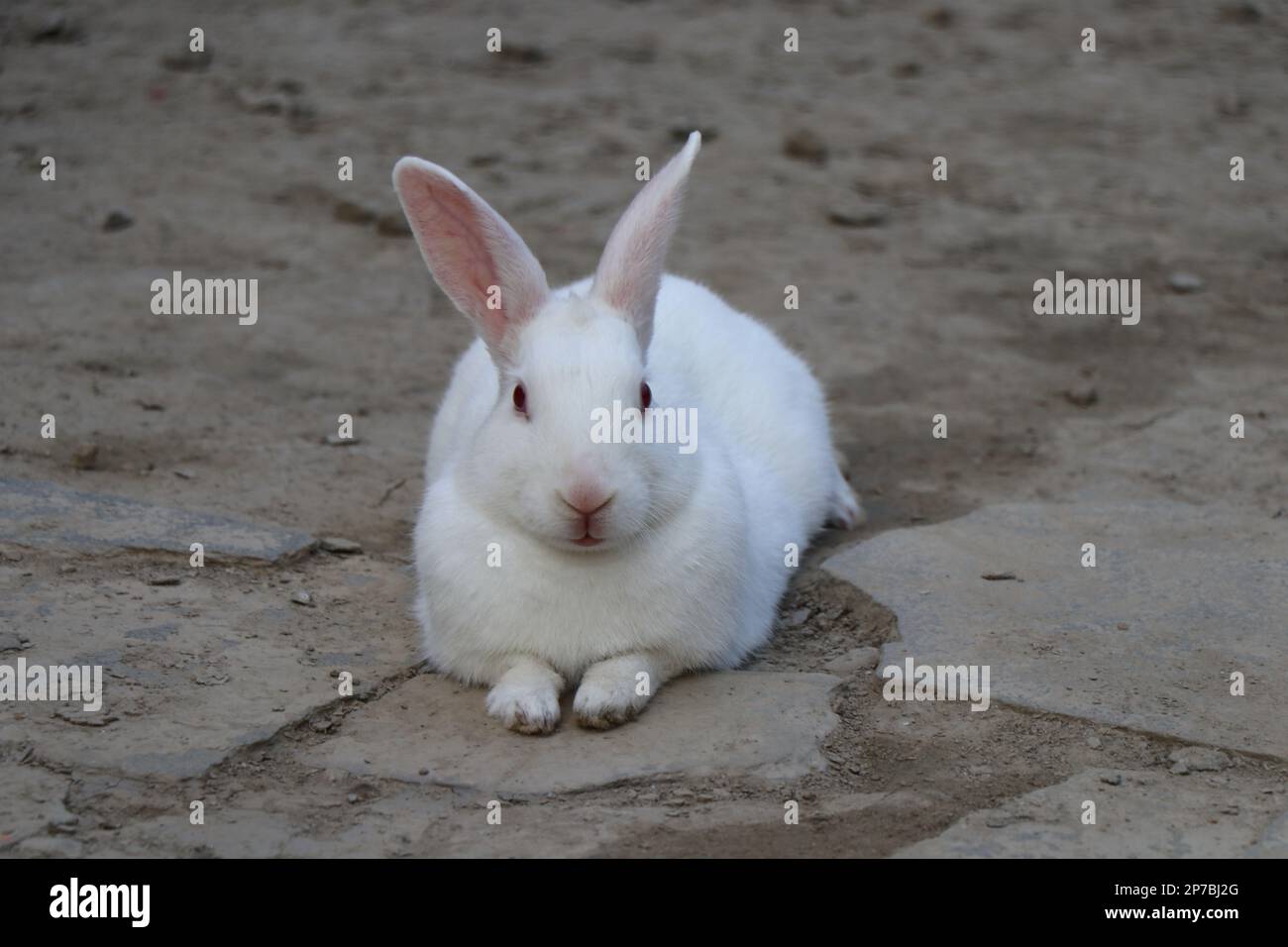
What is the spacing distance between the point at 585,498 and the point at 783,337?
3.41 meters

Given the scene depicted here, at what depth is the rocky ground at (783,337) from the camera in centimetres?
330

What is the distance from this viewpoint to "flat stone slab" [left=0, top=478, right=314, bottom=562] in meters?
4.30

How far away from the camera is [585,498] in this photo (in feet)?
10.9

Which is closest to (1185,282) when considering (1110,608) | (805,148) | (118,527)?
(805,148)

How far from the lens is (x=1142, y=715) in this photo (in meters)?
3.57

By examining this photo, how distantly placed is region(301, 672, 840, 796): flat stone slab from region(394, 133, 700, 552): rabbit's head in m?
0.42

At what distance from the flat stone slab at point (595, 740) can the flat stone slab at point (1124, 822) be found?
44cm

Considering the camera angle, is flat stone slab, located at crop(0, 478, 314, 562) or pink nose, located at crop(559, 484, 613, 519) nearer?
Result: pink nose, located at crop(559, 484, 613, 519)
